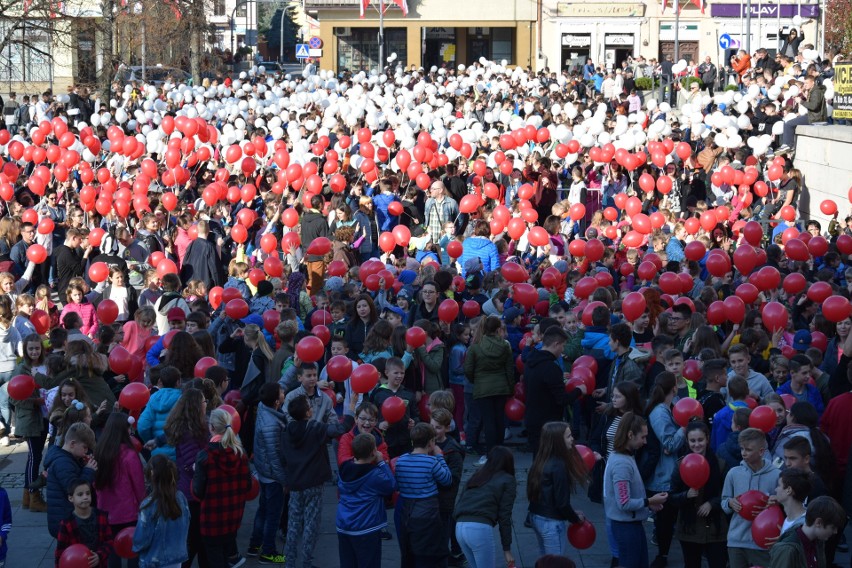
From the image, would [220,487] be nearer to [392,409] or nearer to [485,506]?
[392,409]

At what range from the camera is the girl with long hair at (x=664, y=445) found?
25.8 feet

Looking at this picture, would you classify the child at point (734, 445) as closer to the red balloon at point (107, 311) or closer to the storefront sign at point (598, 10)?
the red balloon at point (107, 311)

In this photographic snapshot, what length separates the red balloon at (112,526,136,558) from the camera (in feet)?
23.7

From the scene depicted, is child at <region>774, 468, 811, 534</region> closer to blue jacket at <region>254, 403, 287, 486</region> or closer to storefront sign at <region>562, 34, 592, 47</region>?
blue jacket at <region>254, 403, 287, 486</region>

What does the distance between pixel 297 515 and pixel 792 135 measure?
48.4ft

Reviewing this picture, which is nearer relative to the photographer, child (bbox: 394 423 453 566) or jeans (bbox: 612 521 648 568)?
child (bbox: 394 423 453 566)

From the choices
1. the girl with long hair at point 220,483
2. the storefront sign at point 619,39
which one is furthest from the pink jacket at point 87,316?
the storefront sign at point 619,39

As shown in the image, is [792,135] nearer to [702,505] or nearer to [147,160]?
[147,160]

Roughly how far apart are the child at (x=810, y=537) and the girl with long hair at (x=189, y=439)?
12.1 feet

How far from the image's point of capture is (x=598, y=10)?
172ft

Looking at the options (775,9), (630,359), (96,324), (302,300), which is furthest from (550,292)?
(775,9)

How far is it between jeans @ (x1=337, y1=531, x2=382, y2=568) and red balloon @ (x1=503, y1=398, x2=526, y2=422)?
2.97m

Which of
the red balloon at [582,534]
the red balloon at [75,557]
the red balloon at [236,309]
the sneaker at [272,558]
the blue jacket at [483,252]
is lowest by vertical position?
the sneaker at [272,558]

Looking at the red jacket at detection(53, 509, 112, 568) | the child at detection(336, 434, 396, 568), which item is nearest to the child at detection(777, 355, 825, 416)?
the child at detection(336, 434, 396, 568)
